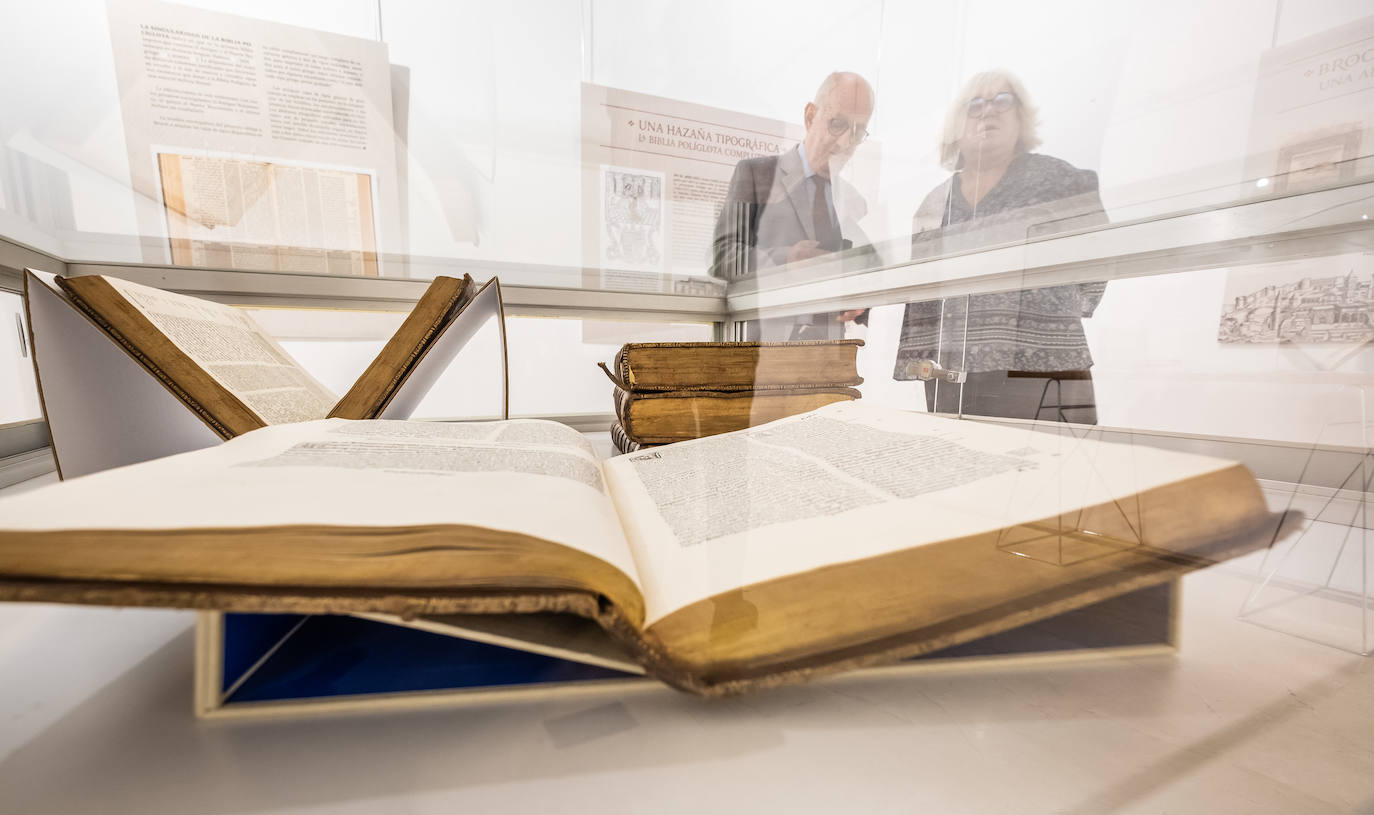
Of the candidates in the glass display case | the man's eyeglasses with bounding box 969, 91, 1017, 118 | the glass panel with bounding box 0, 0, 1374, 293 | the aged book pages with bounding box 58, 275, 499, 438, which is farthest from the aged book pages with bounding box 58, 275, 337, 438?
the man's eyeglasses with bounding box 969, 91, 1017, 118

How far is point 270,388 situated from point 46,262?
578 millimetres

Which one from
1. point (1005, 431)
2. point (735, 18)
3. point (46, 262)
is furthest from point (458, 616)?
point (46, 262)

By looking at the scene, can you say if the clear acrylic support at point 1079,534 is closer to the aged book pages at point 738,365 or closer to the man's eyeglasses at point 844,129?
the aged book pages at point 738,365

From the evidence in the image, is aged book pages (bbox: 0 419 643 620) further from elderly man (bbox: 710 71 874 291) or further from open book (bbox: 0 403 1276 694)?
elderly man (bbox: 710 71 874 291)

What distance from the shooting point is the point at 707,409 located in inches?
22.7

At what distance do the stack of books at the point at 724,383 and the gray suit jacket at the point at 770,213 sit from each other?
277mm

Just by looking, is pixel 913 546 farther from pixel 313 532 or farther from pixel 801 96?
pixel 801 96

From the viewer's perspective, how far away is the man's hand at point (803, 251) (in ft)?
2.69

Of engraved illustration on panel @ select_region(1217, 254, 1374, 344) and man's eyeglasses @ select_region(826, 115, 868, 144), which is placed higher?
man's eyeglasses @ select_region(826, 115, 868, 144)

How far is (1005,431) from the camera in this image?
0.97 ft

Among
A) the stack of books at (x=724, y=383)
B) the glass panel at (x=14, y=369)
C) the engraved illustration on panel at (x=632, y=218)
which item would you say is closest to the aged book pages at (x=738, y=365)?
the stack of books at (x=724, y=383)

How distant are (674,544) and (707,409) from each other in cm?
36

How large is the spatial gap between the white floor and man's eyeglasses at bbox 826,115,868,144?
600 millimetres

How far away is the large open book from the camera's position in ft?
1.13
